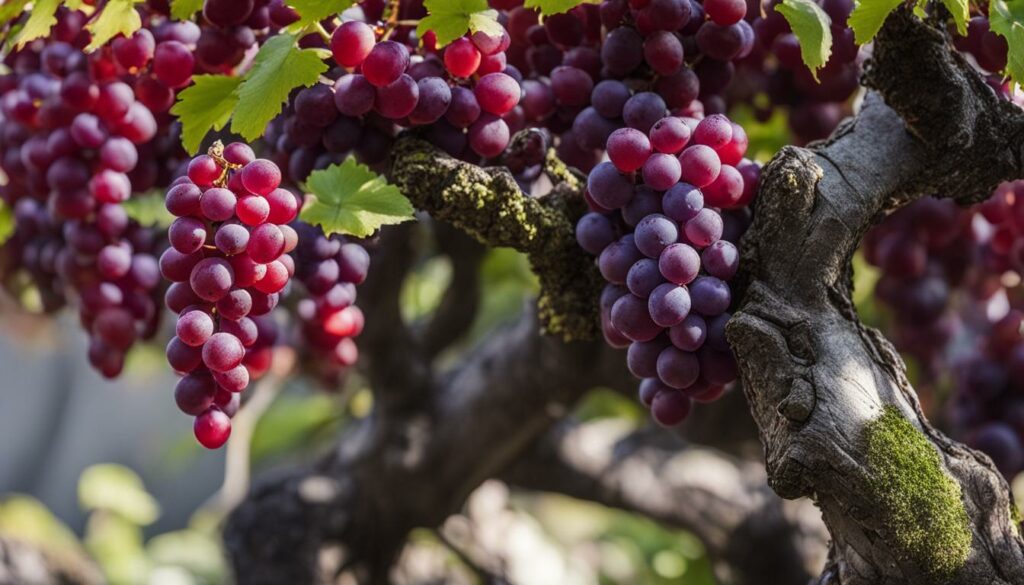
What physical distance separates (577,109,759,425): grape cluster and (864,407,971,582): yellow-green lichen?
100 millimetres

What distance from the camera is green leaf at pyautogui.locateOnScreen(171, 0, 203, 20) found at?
69 centimetres

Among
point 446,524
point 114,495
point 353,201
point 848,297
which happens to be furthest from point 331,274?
point 114,495

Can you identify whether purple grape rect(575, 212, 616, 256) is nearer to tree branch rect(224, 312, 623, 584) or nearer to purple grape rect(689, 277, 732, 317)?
purple grape rect(689, 277, 732, 317)

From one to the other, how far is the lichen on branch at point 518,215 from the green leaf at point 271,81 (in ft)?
0.29

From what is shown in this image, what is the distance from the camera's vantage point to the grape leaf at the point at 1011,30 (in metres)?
0.65

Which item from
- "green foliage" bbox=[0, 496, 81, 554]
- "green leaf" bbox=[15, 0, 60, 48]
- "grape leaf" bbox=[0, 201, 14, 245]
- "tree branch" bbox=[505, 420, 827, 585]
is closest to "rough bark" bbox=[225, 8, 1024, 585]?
"green leaf" bbox=[15, 0, 60, 48]

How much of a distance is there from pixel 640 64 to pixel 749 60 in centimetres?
21

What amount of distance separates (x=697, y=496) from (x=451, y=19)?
1.00 m

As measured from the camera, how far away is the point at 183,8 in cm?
70

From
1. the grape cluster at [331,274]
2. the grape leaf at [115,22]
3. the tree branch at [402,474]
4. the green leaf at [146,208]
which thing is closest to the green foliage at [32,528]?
the tree branch at [402,474]

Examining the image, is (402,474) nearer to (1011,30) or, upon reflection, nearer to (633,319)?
(633,319)

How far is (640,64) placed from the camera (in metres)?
0.72

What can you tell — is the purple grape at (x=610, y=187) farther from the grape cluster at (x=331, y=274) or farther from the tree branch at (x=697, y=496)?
the tree branch at (x=697, y=496)

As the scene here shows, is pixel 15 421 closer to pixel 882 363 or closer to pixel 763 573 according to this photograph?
pixel 763 573
